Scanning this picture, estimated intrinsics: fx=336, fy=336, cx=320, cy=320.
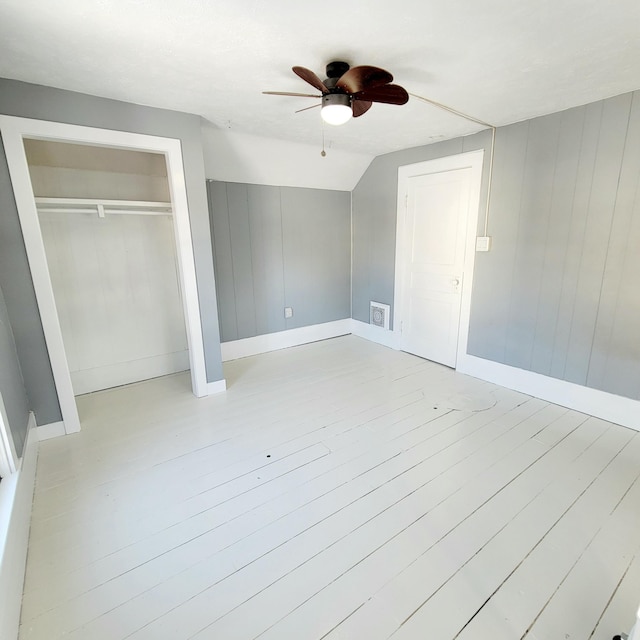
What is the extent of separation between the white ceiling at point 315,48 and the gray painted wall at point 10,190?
95 mm

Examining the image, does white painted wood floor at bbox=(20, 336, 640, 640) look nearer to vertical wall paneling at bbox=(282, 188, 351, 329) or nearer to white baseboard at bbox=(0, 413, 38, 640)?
white baseboard at bbox=(0, 413, 38, 640)

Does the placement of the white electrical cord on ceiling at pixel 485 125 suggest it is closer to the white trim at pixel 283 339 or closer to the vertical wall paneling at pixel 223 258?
the vertical wall paneling at pixel 223 258

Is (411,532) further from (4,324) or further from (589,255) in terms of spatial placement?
(4,324)

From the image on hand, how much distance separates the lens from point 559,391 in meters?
2.87

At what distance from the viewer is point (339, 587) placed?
1.39 meters

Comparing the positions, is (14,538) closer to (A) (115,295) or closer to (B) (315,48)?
(A) (115,295)

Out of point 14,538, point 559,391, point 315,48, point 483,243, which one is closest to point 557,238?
point 483,243

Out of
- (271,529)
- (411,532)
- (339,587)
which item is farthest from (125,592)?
(411,532)

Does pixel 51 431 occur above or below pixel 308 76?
below

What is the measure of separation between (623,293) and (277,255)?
10.9 ft

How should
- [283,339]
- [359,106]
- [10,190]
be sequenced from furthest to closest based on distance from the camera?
1. [283,339]
2. [10,190]
3. [359,106]

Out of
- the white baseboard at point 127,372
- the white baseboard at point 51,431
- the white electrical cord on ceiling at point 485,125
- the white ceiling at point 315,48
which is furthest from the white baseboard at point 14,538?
the white electrical cord on ceiling at point 485,125

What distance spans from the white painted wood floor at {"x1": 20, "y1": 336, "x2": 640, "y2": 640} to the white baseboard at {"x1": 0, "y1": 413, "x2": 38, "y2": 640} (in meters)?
0.07

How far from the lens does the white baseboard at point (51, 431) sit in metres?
2.46
